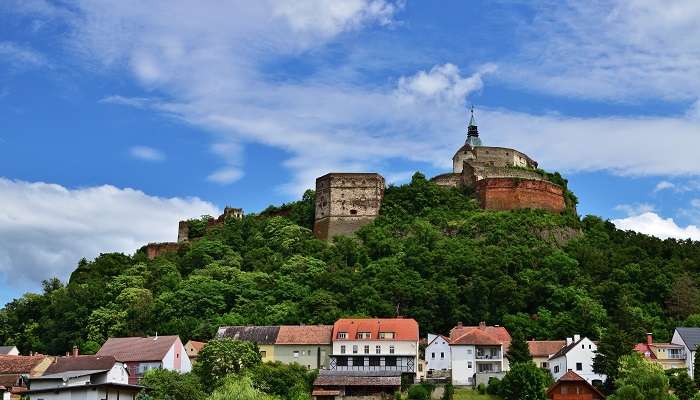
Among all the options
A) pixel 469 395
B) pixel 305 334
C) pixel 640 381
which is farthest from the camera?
pixel 305 334

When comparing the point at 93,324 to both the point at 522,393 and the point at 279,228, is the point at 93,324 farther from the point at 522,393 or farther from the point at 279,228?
the point at 522,393

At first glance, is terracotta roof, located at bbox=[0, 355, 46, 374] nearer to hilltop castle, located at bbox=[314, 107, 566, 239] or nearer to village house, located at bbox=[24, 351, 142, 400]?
village house, located at bbox=[24, 351, 142, 400]

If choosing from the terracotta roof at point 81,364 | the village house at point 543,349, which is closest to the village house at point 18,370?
the terracotta roof at point 81,364

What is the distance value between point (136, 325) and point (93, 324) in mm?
3878

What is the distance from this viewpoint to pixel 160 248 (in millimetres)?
118688

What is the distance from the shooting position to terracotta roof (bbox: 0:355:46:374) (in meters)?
70.3

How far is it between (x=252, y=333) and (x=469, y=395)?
17.9 m

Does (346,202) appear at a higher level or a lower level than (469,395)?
higher

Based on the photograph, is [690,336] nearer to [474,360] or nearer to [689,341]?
[689,341]

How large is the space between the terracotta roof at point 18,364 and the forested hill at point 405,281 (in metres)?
10.9

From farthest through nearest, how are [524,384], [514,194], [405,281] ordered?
[514,194] → [405,281] → [524,384]

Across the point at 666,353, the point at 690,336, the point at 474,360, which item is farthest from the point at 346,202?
the point at 690,336

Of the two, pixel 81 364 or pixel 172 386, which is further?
pixel 81 364


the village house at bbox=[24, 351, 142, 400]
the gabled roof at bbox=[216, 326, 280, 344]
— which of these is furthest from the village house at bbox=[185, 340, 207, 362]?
the village house at bbox=[24, 351, 142, 400]
